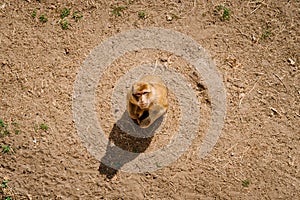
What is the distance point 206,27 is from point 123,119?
1.45 meters

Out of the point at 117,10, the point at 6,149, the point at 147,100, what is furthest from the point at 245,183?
the point at 6,149

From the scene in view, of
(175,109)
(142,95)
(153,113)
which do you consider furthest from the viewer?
(175,109)

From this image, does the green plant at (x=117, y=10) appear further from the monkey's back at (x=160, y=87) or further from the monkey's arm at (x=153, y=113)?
the monkey's arm at (x=153, y=113)

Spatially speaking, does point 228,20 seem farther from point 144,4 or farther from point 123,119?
point 123,119

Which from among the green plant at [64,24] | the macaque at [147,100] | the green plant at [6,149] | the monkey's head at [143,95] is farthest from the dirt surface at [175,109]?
the monkey's head at [143,95]

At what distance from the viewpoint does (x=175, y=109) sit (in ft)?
15.0

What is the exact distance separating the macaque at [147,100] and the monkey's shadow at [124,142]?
36 centimetres

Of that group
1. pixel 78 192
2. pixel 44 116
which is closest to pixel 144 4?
pixel 44 116

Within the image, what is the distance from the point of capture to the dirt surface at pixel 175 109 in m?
4.58

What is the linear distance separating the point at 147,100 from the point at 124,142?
40.5 inches

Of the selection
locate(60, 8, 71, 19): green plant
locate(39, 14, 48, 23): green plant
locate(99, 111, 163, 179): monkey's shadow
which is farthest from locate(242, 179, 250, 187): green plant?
locate(39, 14, 48, 23): green plant

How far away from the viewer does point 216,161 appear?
4574mm

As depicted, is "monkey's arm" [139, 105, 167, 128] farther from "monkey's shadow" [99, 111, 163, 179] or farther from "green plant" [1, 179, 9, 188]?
"green plant" [1, 179, 9, 188]

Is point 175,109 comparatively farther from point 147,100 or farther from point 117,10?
point 117,10
